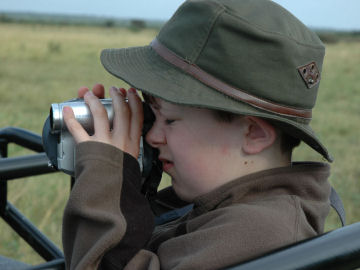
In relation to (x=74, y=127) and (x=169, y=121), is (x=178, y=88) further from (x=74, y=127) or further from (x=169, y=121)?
(x=74, y=127)

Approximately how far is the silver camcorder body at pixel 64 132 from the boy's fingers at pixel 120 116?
16 mm

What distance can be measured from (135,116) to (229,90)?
23 centimetres

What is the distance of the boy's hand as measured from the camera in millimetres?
1119

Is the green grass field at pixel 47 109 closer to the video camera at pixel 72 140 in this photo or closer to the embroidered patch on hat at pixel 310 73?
the video camera at pixel 72 140

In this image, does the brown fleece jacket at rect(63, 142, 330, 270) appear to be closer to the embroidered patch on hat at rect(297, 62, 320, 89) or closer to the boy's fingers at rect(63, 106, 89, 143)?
the boy's fingers at rect(63, 106, 89, 143)

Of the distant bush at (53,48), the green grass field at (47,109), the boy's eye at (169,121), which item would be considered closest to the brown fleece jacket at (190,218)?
the boy's eye at (169,121)

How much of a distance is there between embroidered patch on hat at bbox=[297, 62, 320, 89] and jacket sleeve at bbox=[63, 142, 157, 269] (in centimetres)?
40

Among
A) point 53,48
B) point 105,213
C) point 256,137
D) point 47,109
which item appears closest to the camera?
point 105,213

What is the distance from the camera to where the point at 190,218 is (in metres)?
1.21

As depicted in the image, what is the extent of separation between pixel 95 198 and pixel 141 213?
0.38ft

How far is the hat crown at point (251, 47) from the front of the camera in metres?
1.08

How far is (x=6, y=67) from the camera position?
46.8ft

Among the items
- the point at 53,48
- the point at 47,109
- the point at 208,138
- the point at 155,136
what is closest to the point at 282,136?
the point at 208,138

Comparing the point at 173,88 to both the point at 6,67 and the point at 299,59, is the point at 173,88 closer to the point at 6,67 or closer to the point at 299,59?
the point at 299,59
